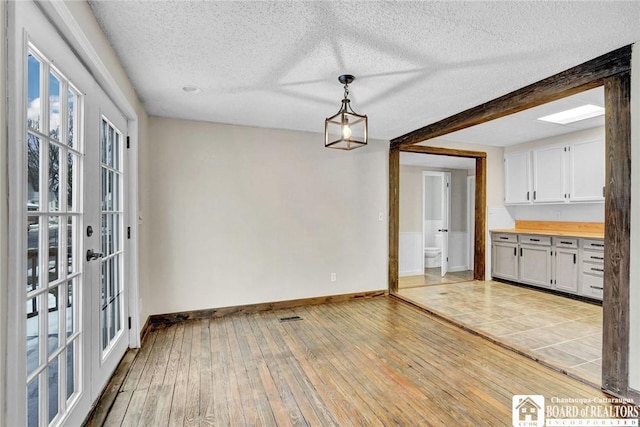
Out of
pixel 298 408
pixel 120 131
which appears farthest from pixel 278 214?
pixel 298 408

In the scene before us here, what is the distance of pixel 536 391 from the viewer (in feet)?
7.05

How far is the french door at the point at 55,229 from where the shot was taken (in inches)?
43.6

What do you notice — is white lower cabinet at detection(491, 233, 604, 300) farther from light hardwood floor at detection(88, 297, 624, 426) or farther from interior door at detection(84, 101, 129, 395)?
interior door at detection(84, 101, 129, 395)

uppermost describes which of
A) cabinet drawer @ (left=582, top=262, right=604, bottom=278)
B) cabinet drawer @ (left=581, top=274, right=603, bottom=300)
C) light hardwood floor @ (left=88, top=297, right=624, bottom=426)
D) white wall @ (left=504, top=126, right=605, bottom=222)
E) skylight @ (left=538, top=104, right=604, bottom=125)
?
skylight @ (left=538, top=104, right=604, bottom=125)

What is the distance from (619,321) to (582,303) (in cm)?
262

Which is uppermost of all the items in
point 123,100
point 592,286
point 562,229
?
point 123,100

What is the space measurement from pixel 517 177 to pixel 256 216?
4413 mm

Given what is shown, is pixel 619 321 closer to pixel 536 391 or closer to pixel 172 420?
pixel 536 391

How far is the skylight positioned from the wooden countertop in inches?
60.4

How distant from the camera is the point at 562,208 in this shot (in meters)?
4.95

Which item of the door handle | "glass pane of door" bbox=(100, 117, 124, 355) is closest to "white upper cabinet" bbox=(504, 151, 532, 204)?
"glass pane of door" bbox=(100, 117, 124, 355)

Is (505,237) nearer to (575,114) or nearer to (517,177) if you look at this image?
(517,177)

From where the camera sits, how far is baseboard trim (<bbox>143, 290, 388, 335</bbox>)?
11.5 ft

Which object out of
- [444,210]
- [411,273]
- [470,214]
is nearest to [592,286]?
[444,210]
